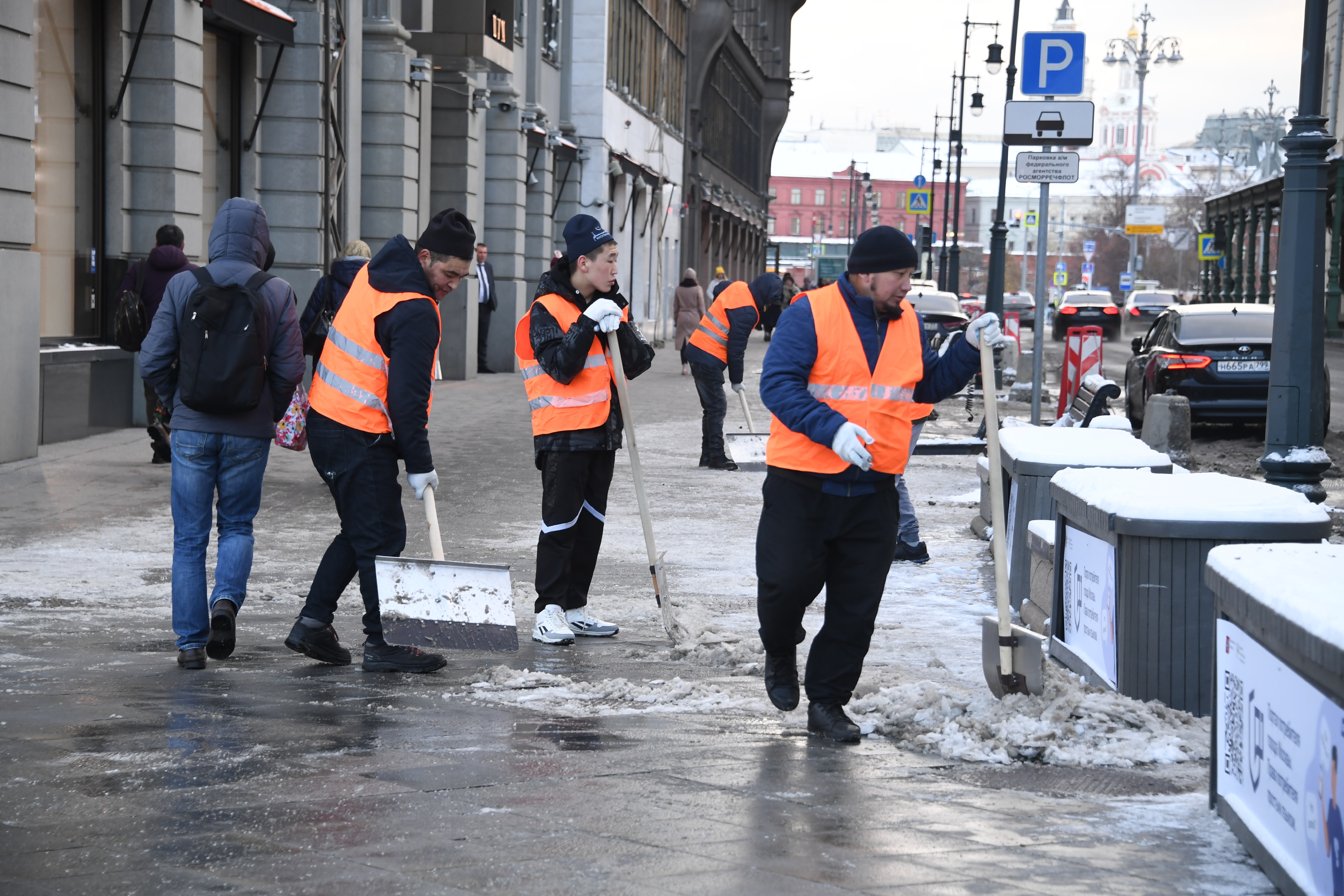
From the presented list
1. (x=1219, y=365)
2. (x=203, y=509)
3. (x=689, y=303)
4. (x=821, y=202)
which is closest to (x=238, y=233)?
(x=203, y=509)

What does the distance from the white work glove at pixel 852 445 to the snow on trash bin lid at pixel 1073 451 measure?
7.17 ft

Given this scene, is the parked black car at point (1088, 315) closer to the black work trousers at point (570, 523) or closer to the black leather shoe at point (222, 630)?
the black work trousers at point (570, 523)

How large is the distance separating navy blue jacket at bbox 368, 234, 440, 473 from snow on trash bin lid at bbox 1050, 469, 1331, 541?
95.8 inches

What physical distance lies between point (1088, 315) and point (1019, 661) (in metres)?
49.0

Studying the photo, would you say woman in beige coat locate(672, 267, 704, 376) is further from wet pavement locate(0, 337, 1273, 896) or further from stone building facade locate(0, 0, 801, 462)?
wet pavement locate(0, 337, 1273, 896)

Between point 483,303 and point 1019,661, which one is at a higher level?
point 483,303

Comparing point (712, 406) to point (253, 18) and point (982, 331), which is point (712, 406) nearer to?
point (253, 18)

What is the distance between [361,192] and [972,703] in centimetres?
1812

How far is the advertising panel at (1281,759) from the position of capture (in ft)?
11.1

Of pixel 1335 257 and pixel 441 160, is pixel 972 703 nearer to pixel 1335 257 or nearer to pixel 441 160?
pixel 441 160

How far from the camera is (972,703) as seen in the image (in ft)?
18.2

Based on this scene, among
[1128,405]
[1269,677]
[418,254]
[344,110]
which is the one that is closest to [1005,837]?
[1269,677]

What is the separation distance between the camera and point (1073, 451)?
7.62m

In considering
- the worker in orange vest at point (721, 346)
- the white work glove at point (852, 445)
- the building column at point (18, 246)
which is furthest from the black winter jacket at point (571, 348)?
the building column at point (18, 246)
